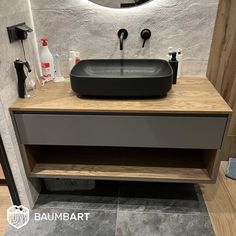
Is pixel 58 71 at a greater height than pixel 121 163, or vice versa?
pixel 58 71

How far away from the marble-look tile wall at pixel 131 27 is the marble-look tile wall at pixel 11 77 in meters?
0.16

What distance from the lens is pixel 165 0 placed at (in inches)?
53.6

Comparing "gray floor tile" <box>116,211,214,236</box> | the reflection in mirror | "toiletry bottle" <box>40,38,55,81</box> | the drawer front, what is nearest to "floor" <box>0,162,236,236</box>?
"gray floor tile" <box>116,211,214,236</box>

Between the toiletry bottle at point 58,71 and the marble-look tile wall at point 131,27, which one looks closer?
the marble-look tile wall at point 131,27

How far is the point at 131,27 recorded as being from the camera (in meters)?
1.44

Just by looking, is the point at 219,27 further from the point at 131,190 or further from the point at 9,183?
the point at 9,183

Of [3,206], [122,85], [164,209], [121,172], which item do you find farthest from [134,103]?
[3,206]

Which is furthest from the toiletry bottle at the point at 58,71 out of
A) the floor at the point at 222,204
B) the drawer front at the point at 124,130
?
the floor at the point at 222,204

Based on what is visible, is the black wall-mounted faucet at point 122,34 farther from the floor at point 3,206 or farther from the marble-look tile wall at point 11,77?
the floor at point 3,206

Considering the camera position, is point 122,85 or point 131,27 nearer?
point 122,85

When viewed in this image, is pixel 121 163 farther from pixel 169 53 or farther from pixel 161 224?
pixel 169 53

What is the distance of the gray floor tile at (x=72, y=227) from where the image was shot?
1366 millimetres

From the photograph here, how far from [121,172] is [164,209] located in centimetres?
39

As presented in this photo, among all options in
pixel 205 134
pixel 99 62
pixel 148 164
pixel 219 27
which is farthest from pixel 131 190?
pixel 219 27
